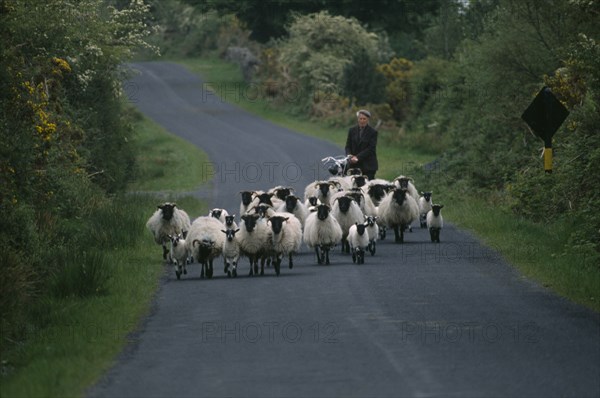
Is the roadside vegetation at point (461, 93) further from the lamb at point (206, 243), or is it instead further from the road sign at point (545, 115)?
the lamb at point (206, 243)

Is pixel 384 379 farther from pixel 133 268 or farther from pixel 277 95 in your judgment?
pixel 277 95

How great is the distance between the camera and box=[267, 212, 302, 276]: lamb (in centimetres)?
2130

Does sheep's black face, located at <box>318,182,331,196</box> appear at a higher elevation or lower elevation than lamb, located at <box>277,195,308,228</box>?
higher

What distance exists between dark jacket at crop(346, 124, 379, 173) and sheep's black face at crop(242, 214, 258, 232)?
704 centimetres

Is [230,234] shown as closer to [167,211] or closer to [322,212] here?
[322,212]

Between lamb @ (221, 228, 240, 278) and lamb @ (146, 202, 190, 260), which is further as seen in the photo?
lamb @ (146, 202, 190, 260)

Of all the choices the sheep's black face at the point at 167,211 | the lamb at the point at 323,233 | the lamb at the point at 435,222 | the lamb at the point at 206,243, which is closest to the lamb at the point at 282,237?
the lamb at the point at 323,233

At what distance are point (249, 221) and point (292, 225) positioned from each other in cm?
90

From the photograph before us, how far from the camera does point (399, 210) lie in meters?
25.5

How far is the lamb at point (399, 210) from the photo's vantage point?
25.4m

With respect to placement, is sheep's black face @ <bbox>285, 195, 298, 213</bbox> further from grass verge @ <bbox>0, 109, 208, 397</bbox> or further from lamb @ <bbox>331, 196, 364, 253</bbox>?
grass verge @ <bbox>0, 109, 208, 397</bbox>

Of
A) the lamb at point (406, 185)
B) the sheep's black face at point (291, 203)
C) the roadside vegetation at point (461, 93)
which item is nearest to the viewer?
the roadside vegetation at point (461, 93)

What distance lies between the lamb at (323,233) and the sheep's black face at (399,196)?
290 centimetres

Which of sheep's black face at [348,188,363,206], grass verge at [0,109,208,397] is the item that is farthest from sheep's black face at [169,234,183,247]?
sheep's black face at [348,188,363,206]
